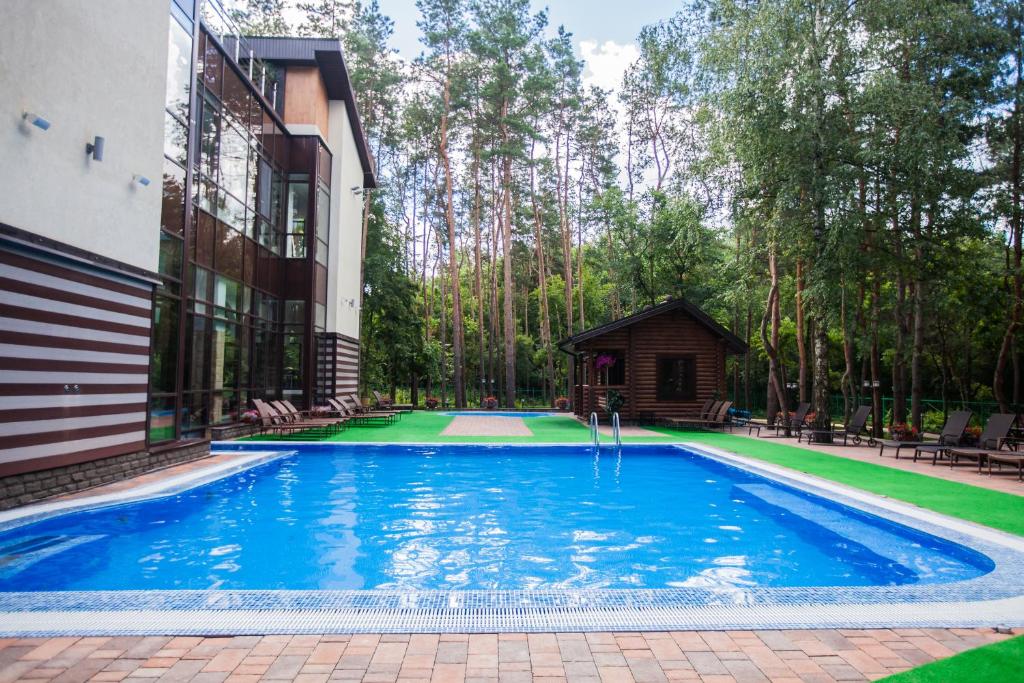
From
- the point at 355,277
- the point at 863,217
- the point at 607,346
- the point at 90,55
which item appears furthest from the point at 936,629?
the point at 355,277

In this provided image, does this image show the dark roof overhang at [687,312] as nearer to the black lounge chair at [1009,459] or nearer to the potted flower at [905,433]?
the potted flower at [905,433]

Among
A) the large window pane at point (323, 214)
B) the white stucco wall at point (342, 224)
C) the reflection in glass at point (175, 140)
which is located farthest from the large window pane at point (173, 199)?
the white stucco wall at point (342, 224)

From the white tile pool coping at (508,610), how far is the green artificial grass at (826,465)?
2.62 meters

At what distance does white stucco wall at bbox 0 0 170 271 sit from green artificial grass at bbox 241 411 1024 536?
21.0 feet

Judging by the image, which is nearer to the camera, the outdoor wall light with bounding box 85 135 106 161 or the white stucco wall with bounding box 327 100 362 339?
the outdoor wall light with bounding box 85 135 106 161

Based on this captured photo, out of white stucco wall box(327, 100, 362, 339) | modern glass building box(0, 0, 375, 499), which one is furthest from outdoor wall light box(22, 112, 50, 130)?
white stucco wall box(327, 100, 362, 339)

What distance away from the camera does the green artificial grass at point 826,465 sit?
664 centimetres

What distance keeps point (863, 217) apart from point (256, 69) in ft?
46.2

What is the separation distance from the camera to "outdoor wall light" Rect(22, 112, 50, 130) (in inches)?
233

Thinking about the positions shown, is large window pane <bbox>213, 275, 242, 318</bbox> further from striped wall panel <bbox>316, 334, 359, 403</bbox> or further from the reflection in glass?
striped wall panel <bbox>316, 334, 359, 403</bbox>

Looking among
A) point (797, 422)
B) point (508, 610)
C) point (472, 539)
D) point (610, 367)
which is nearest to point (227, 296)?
point (472, 539)

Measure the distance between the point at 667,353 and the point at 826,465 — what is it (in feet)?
27.9

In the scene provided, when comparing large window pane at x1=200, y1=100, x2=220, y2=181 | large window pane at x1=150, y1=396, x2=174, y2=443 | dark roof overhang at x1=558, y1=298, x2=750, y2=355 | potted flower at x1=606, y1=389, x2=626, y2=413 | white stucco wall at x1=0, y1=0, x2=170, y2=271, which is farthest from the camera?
potted flower at x1=606, y1=389, x2=626, y2=413

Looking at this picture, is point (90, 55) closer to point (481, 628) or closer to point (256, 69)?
point (481, 628)
